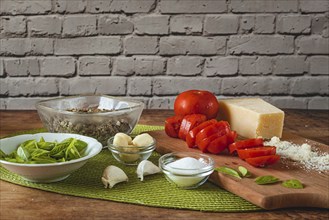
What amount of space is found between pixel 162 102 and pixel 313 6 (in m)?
0.78

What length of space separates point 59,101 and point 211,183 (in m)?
0.61

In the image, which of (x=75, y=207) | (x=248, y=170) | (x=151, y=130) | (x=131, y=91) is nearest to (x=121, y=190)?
(x=75, y=207)

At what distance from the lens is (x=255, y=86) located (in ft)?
8.09

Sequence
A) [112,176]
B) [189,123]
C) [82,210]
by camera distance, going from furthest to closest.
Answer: [189,123] → [112,176] → [82,210]

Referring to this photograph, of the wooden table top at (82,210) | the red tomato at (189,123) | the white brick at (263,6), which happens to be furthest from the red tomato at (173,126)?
the white brick at (263,6)

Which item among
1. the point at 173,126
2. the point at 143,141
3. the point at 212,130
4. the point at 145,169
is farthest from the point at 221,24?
the point at 145,169

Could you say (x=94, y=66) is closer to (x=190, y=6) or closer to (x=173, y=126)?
(x=190, y=6)

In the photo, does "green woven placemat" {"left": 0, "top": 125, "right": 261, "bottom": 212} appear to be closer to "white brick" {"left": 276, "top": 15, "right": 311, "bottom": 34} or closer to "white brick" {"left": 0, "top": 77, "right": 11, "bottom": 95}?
"white brick" {"left": 0, "top": 77, "right": 11, "bottom": 95}

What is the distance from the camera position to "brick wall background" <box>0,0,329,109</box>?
2373 millimetres

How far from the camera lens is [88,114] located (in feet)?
4.70

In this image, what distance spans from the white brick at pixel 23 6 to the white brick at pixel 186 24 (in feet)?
1.78

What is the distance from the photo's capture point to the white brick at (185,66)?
2.42 m

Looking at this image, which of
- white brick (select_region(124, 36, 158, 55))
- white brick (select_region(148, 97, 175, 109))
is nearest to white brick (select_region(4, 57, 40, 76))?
white brick (select_region(124, 36, 158, 55))

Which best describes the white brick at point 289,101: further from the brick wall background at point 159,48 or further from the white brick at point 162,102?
the white brick at point 162,102
